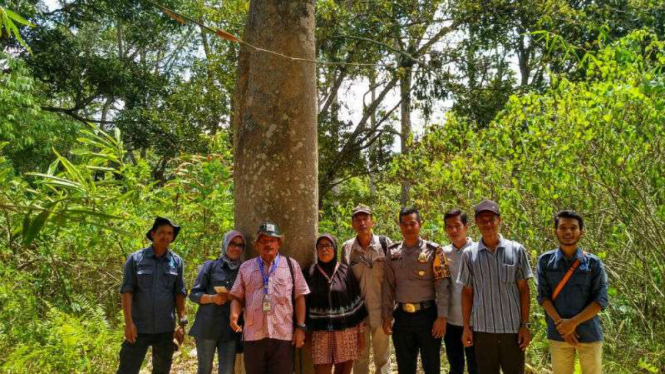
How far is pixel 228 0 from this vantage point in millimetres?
12641

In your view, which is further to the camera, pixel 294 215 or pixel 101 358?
pixel 101 358

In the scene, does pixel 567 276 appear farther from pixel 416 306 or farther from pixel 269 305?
pixel 269 305

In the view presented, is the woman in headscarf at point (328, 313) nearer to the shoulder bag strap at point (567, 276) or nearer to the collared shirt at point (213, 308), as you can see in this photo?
the collared shirt at point (213, 308)

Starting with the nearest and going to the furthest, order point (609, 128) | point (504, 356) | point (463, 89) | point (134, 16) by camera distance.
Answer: point (504, 356), point (609, 128), point (463, 89), point (134, 16)

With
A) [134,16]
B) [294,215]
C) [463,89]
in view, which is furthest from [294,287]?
[134,16]

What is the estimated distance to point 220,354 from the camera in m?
4.20

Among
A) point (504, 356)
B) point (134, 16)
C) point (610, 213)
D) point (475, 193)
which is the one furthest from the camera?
point (134, 16)

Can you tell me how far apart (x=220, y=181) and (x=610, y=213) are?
13.3 feet

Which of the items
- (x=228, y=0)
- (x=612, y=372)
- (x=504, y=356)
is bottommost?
(x=612, y=372)

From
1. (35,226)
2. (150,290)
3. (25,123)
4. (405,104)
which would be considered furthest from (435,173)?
(25,123)

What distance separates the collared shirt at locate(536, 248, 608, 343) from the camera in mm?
3613

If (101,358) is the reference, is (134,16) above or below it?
above

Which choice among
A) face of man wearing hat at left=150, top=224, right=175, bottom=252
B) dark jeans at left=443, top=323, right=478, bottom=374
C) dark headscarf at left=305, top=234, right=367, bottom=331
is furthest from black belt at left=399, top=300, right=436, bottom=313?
face of man wearing hat at left=150, top=224, right=175, bottom=252

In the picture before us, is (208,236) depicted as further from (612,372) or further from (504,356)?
(612,372)
